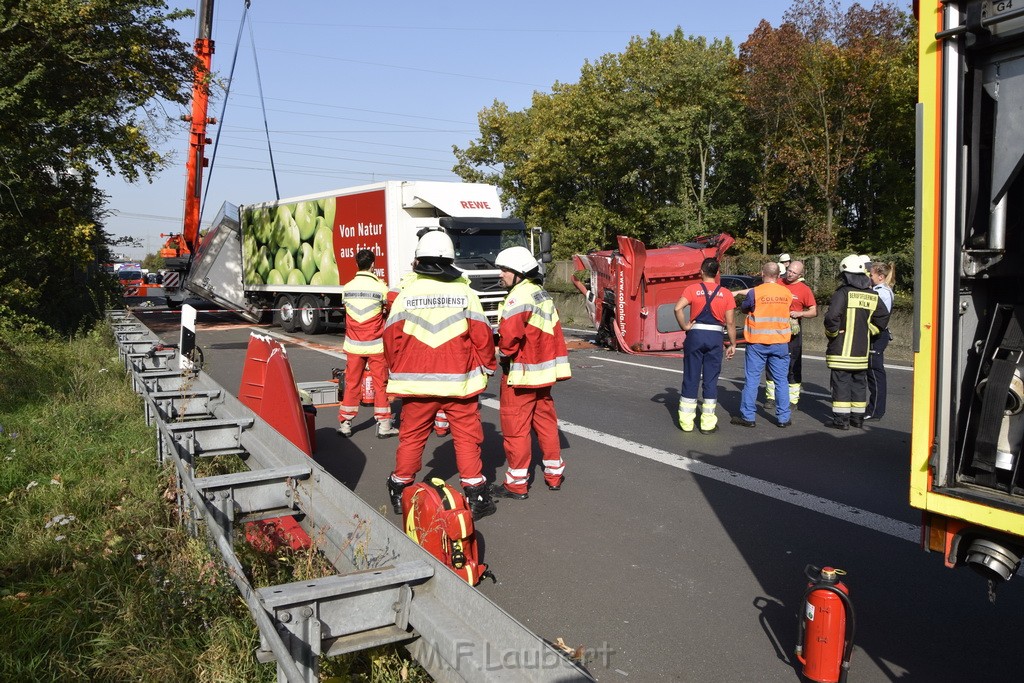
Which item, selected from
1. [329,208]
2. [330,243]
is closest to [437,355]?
[330,243]

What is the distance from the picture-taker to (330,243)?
18750 mm

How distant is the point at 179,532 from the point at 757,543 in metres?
A: 3.33

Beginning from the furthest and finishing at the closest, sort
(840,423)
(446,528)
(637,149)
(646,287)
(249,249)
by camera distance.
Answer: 1. (637,149)
2. (249,249)
3. (646,287)
4. (840,423)
5. (446,528)

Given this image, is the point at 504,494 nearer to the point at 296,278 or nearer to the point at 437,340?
the point at 437,340

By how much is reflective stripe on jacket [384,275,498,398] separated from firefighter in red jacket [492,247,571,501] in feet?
1.73

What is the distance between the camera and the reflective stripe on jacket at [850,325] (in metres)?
8.23

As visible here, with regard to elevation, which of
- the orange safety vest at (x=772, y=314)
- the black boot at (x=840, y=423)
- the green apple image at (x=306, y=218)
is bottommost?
the black boot at (x=840, y=423)

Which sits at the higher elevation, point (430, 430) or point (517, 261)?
point (517, 261)

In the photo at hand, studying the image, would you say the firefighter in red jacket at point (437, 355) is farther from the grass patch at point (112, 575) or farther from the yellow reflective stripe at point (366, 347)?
the yellow reflective stripe at point (366, 347)

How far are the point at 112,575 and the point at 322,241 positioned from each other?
1555 centimetres

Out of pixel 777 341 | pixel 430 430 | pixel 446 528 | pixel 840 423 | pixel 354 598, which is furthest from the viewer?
pixel 777 341

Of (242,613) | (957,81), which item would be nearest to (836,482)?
(957,81)

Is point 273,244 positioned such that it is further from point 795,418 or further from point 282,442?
point 282,442

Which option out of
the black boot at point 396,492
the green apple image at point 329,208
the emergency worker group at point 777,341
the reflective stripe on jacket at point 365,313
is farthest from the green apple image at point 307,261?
the black boot at point 396,492
